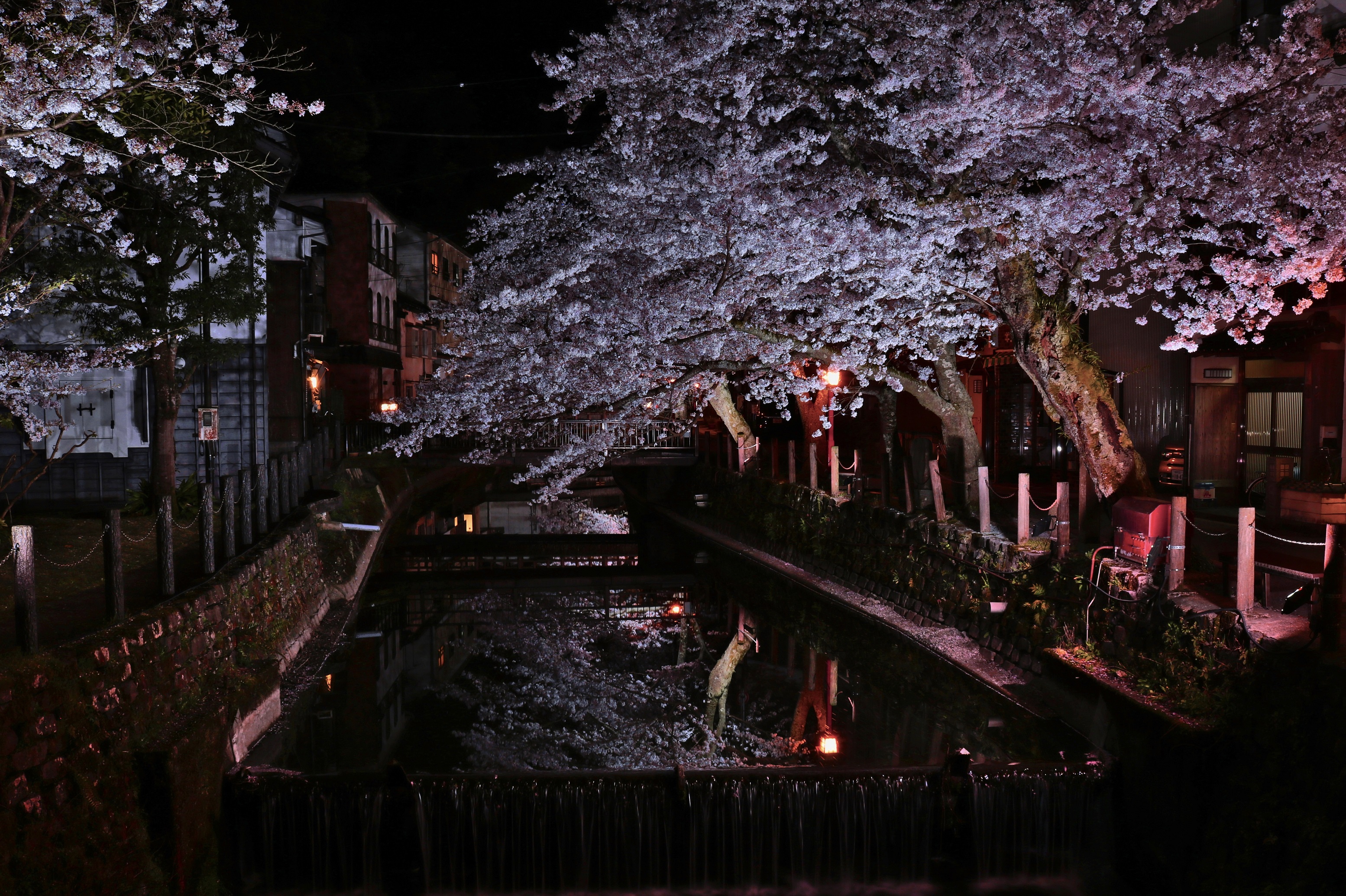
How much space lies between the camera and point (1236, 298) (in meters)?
12.6

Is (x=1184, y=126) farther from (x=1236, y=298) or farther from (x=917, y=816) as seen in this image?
(x=917, y=816)

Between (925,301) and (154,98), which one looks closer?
(154,98)

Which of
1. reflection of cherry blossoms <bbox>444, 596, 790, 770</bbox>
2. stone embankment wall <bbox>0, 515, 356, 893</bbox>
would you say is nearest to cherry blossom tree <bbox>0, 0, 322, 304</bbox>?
stone embankment wall <bbox>0, 515, 356, 893</bbox>

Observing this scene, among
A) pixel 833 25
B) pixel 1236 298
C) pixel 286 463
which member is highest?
pixel 833 25

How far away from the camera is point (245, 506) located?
43.8ft

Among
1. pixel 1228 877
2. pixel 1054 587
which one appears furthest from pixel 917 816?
pixel 1054 587

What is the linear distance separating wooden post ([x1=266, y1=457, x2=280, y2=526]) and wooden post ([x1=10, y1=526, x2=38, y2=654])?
26.5ft

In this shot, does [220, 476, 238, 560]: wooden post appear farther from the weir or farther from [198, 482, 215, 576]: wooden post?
the weir

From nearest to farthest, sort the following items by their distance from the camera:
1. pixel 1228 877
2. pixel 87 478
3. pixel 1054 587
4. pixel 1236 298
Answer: pixel 1228 877
pixel 1054 587
pixel 1236 298
pixel 87 478

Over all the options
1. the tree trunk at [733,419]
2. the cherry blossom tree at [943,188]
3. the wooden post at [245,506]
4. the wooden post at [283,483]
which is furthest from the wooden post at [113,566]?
the tree trunk at [733,419]

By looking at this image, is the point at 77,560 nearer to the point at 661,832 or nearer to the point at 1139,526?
the point at 661,832

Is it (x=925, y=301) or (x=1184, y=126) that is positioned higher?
(x=1184, y=126)

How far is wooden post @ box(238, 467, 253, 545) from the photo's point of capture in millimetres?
13352

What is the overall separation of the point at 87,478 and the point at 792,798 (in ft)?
58.1
